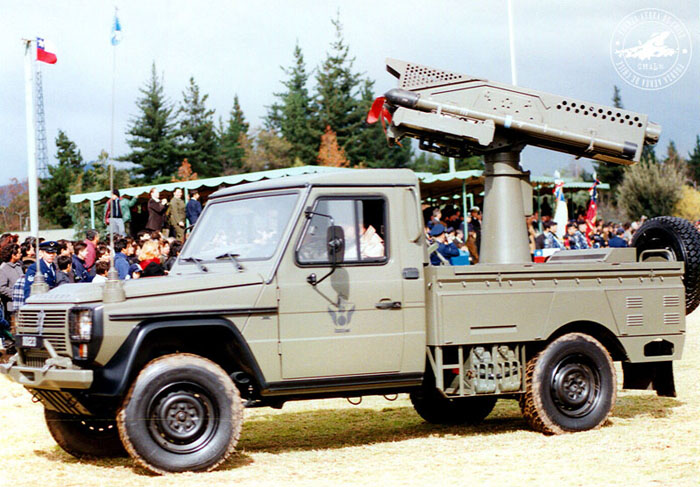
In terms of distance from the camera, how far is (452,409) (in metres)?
10.3

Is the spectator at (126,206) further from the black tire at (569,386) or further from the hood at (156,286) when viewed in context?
the black tire at (569,386)

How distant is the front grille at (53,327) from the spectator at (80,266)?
5.86 meters

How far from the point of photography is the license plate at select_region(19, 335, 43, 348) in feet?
25.2

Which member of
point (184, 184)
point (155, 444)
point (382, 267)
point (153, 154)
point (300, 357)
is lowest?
point (155, 444)

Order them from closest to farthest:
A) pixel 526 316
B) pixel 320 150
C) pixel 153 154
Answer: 1. pixel 526 316
2. pixel 153 154
3. pixel 320 150

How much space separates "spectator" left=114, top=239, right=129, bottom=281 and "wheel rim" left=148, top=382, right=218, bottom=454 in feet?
17.0

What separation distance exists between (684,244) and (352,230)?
13.3 feet

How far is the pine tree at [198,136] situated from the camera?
62.5m

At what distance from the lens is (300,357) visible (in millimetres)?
7922

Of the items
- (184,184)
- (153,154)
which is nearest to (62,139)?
(153,154)

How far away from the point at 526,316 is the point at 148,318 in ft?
11.6

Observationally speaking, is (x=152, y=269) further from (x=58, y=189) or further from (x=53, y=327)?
(x=58, y=189)

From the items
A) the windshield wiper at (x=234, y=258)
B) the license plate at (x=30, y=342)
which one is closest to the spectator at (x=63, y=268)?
the license plate at (x=30, y=342)

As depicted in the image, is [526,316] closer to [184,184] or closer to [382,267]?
[382,267]
